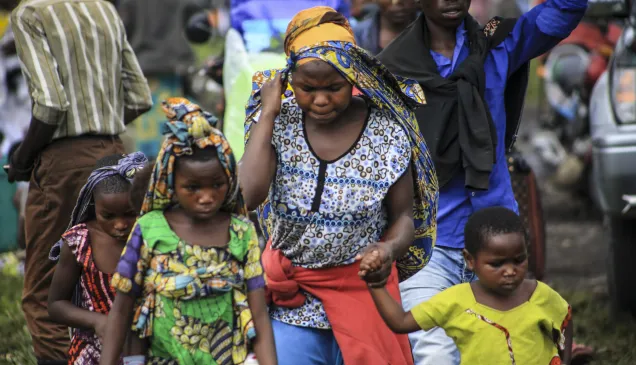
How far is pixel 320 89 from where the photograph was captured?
4.09 m

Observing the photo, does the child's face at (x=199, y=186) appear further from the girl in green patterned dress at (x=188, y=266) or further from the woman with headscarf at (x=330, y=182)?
the woman with headscarf at (x=330, y=182)

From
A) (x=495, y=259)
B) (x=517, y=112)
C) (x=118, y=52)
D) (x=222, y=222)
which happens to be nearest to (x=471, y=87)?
(x=517, y=112)

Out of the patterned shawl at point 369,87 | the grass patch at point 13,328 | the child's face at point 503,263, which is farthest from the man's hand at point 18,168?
the child's face at point 503,263

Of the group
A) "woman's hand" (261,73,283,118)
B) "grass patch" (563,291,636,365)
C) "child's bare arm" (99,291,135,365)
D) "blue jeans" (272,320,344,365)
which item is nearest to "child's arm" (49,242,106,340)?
"child's bare arm" (99,291,135,365)

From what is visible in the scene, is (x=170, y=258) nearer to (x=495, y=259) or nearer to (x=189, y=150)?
(x=189, y=150)

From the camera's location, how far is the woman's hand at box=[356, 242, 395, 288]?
12.6 feet

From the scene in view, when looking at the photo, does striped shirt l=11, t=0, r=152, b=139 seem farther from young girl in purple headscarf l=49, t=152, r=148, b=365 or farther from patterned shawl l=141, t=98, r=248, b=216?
patterned shawl l=141, t=98, r=248, b=216

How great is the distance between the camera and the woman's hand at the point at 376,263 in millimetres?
3842

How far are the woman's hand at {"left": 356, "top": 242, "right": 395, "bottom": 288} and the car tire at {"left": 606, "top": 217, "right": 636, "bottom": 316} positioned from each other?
372 cm

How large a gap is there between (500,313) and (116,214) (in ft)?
4.78

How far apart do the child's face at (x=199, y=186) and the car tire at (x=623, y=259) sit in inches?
163

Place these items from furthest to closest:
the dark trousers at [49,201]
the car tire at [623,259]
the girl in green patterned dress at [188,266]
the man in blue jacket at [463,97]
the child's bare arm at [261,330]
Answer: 1. the car tire at [623,259]
2. the dark trousers at [49,201]
3. the man in blue jacket at [463,97]
4. the child's bare arm at [261,330]
5. the girl in green patterned dress at [188,266]

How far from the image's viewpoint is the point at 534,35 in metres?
4.97

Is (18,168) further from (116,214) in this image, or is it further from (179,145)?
(179,145)
